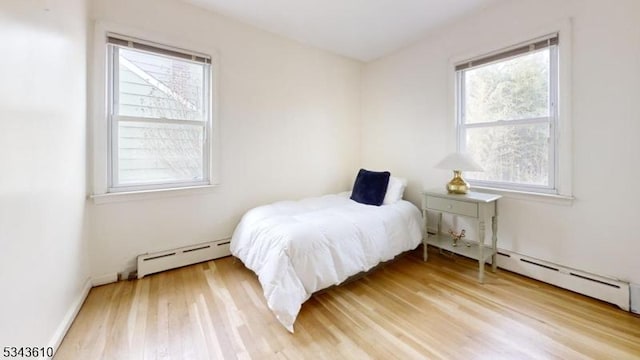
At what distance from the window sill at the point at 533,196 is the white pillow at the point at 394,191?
2.53 ft

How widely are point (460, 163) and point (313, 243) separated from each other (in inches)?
62.5

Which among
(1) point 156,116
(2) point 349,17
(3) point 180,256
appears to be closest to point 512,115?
(2) point 349,17

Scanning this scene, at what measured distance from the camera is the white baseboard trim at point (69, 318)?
1.42 meters

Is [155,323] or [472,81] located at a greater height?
[472,81]

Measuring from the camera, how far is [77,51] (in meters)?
1.78

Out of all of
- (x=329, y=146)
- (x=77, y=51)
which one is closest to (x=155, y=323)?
(x=77, y=51)

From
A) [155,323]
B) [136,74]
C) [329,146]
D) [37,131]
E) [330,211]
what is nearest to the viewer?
[37,131]

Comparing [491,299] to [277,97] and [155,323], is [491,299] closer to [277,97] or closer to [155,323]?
[155,323]

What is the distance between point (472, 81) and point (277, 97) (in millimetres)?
2151

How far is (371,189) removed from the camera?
290cm

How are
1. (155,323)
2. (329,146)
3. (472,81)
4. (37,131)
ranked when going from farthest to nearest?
(329,146) < (472,81) < (155,323) < (37,131)

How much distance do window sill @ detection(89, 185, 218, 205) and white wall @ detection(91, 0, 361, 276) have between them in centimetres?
4

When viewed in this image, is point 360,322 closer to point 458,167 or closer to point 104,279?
point 458,167

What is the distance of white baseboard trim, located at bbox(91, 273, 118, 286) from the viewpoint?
6.95 ft
